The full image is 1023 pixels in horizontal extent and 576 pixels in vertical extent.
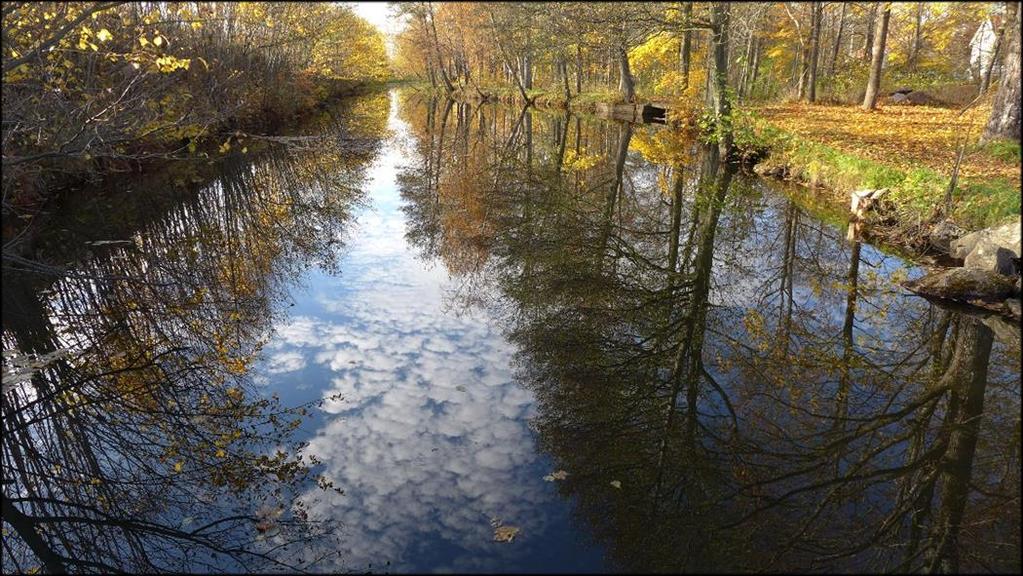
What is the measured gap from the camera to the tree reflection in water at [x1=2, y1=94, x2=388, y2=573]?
4621mm

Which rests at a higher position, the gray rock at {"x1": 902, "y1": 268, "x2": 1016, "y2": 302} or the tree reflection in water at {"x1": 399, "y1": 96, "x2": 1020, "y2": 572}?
the gray rock at {"x1": 902, "y1": 268, "x2": 1016, "y2": 302}

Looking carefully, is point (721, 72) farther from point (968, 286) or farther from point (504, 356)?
point (504, 356)

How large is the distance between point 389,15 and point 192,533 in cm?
3233

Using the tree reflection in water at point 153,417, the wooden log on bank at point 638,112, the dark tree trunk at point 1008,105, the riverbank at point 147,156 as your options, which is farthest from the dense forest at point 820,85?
the riverbank at point 147,156

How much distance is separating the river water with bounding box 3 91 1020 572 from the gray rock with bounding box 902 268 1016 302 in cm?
44

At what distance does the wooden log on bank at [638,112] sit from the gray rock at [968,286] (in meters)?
22.7

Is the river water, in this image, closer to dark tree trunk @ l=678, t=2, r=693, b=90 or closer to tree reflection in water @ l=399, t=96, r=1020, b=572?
tree reflection in water @ l=399, t=96, r=1020, b=572

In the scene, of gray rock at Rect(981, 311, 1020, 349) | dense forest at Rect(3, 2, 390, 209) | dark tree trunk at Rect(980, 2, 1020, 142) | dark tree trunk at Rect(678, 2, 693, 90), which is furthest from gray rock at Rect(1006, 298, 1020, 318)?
dark tree trunk at Rect(678, 2, 693, 90)

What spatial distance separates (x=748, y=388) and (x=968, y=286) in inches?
170

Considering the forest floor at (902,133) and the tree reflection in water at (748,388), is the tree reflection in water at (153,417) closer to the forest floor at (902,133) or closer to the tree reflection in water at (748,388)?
the tree reflection in water at (748,388)

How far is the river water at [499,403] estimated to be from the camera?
4590mm

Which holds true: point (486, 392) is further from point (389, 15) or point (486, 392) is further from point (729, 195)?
point (389, 15)

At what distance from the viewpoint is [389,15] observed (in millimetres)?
32250

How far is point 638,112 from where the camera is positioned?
1206 inches
